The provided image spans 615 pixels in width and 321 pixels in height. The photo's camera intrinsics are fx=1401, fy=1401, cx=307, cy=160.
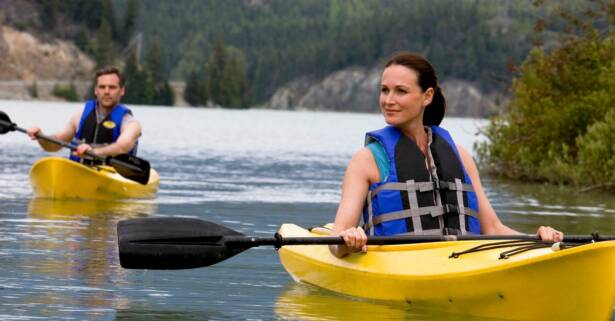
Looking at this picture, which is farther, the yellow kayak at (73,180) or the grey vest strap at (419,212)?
the yellow kayak at (73,180)

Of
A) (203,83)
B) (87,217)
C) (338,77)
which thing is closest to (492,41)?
(338,77)

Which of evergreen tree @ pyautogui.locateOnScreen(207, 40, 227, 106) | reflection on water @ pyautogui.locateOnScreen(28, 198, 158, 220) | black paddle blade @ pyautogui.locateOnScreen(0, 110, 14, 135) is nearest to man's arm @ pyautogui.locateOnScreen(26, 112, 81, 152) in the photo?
black paddle blade @ pyautogui.locateOnScreen(0, 110, 14, 135)

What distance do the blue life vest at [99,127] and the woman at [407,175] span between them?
8.34m

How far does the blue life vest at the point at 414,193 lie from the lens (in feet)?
26.6

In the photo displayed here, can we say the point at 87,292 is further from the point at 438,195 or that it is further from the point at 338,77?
the point at 338,77

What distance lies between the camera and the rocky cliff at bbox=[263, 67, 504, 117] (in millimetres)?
182500

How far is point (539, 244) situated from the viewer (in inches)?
295

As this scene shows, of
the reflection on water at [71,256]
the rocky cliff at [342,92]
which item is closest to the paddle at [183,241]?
the reflection on water at [71,256]

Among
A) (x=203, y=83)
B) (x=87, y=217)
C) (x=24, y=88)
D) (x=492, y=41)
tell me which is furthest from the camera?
(x=492, y=41)

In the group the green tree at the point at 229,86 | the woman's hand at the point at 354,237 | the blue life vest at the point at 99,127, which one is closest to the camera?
the woman's hand at the point at 354,237

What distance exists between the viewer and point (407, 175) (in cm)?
812

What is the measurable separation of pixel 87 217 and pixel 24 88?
13776cm

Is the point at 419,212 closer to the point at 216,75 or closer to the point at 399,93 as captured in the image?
the point at 399,93

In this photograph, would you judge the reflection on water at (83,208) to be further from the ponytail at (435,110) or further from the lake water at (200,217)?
the ponytail at (435,110)
